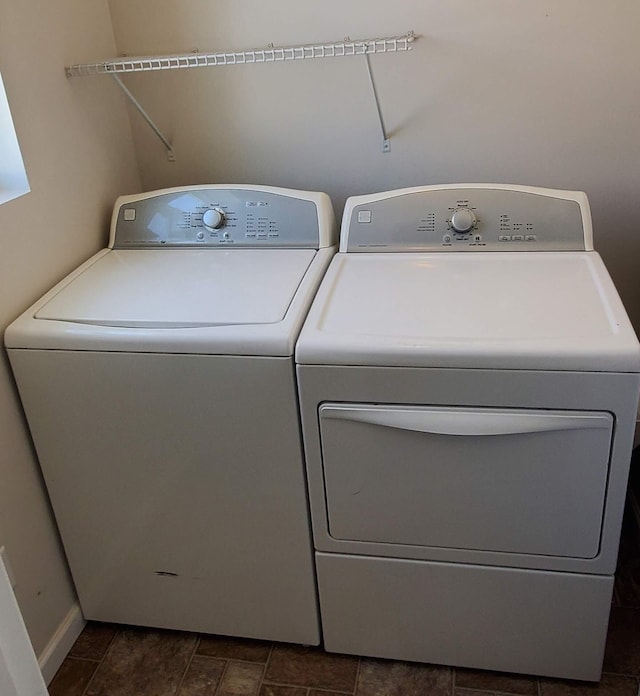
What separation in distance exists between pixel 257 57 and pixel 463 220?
62 centimetres

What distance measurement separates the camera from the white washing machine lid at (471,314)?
1.35 meters

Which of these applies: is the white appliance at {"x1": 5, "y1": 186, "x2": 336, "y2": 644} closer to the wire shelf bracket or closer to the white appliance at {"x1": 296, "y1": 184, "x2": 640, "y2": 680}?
the white appliance at {"x1": 296, "y1": 184, "x2": 640, "y2": 680}

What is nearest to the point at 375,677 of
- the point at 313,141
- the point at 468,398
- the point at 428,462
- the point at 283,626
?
the point at 283,626

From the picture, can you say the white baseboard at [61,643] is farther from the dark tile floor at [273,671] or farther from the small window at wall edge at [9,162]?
the small window at wall edge at [9,162]

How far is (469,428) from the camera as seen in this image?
4.61 feet

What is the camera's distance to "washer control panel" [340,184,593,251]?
1733mm

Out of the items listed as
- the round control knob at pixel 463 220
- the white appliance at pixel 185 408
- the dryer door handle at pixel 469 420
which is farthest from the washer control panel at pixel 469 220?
the dryer door handle at pixel 469 420

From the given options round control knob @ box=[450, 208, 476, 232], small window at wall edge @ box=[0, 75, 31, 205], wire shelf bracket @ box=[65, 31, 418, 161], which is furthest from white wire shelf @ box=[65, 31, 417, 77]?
round control knob @ box=[450, 208, 476, 232]

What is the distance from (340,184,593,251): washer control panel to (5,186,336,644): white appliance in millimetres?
113

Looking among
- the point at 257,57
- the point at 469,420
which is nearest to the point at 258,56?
the point at 257,57

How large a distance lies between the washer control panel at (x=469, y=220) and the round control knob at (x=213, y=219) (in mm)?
317

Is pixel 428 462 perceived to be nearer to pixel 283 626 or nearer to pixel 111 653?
pixel 283 626

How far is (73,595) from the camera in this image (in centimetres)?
190

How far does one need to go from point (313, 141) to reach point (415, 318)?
2.49ft
